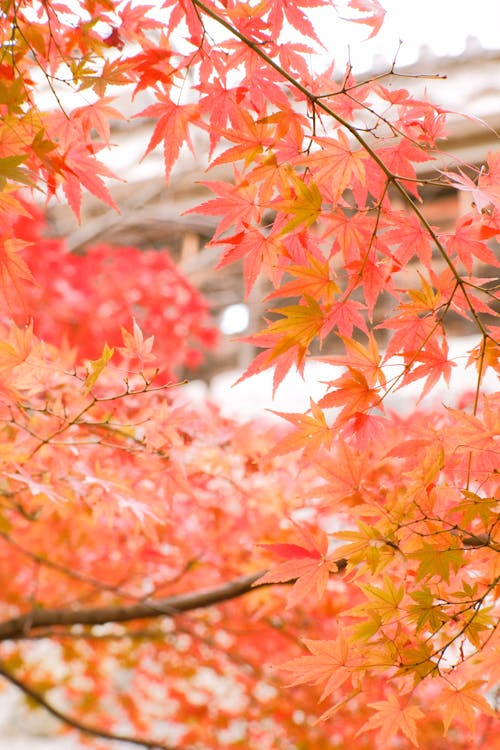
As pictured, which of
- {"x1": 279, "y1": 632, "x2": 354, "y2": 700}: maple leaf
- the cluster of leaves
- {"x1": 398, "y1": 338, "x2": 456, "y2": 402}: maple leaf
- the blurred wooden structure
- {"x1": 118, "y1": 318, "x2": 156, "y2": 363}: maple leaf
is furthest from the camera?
the blurred wooden structure

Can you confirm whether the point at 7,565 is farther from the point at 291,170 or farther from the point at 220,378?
the point at 220,378

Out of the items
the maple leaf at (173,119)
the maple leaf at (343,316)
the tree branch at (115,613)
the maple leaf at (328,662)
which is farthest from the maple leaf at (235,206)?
the tree branch at (115,613)

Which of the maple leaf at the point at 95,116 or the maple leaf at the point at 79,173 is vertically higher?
the maple leaf at the point at 95,116

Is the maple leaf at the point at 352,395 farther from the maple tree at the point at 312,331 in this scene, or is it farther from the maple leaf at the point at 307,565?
the maple leaf at the point at 307,565

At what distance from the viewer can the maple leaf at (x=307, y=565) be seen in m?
1.20

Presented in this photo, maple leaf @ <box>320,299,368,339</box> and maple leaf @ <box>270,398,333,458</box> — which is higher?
maple leaf @ <box>320,299,368,339</box>

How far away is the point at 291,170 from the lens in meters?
1.24

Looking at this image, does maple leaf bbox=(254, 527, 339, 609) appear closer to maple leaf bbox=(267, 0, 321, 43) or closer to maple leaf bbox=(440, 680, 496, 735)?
maple leaf bbox=(440, 680, 496, 735)

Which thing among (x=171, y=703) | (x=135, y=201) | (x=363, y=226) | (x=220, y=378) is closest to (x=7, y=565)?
(x=171, y=703)

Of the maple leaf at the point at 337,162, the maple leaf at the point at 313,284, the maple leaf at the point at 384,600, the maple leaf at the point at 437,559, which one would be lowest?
the maple leaf at the point at 384,600

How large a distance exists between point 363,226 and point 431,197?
675 cm

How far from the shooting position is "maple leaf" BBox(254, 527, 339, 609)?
1.20 metres

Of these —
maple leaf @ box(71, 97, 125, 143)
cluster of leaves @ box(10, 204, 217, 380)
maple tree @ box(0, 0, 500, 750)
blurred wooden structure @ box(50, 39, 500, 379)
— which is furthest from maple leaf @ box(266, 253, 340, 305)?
blurred wooden structure @ box(50, 39, 500, 379)

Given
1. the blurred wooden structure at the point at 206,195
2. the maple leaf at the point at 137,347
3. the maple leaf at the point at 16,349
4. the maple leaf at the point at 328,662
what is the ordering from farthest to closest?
the blurred wooden structure at the point at 206,195 < the maple leaf at the point at 137,347 < the maple leaf at the point at 16,349 < the maple leaf at the point at 328,662
